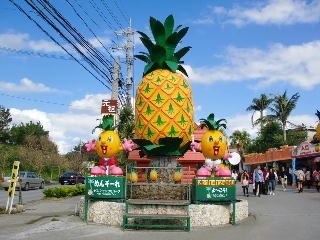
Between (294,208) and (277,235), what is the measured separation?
6602 millimetres

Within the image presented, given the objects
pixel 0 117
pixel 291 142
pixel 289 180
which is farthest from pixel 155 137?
pixel 0 117

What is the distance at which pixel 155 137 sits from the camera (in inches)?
584

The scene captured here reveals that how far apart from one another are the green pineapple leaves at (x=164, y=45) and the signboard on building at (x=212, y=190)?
443cm

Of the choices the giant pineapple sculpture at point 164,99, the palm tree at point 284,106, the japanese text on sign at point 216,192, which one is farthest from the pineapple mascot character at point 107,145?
the palm tree at point 284,106

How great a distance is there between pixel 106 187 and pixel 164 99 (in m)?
3.71

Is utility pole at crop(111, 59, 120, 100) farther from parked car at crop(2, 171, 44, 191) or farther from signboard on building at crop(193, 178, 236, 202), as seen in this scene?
parked car at crop(2, 171, 44, 191)

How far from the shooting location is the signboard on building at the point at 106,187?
41.7 feet

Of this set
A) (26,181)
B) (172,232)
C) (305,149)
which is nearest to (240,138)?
(305,149)

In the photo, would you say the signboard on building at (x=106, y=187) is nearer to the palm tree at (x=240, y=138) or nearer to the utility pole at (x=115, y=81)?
the utility pole at (x=115, y=81)

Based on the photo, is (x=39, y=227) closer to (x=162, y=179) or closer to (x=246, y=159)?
(x=162, y=179)

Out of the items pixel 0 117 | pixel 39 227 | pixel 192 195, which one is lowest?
pixel 39 227

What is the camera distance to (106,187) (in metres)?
12.8

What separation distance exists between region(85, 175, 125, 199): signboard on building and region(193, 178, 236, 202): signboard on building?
2147 millimetres

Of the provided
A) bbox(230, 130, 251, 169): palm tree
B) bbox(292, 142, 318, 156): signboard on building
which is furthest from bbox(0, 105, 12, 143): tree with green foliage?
bbox(292, 142, 318, 156): signboard on building
